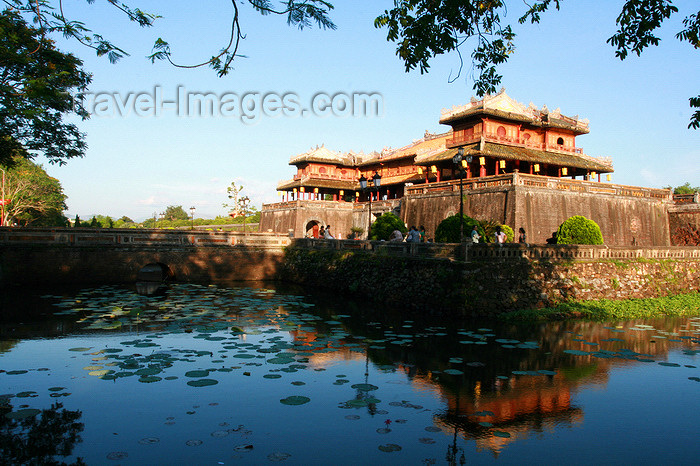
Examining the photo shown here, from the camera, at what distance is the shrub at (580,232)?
18695 millimetres

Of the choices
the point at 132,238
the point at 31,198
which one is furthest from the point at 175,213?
the point at 132,238

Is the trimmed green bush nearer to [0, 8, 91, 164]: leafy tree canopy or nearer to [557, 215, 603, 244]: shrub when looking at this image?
[557, 215, 603, 244]: shrub

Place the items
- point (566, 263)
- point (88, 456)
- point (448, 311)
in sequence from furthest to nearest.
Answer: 1. point (566, 263)
2. point (448, 311)
3. point (88, 456)

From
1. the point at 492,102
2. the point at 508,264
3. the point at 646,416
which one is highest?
the point at 492,102

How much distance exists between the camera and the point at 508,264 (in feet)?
46.0

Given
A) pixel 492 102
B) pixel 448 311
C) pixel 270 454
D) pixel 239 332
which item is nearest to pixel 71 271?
pixel 239 332

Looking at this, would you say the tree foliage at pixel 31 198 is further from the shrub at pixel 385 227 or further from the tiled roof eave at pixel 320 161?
the shrub at pixel 385 227

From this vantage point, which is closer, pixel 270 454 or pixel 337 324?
pixel 270 454

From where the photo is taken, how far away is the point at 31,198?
132ft

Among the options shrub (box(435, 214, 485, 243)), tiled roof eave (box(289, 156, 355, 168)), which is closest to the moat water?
shrub (box(435, 214, 485, 243))

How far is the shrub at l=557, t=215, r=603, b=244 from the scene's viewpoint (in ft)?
61.3

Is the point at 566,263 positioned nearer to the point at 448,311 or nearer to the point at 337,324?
the point at 448,311

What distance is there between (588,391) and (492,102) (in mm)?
22925

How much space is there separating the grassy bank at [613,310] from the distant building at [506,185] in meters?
6.28
